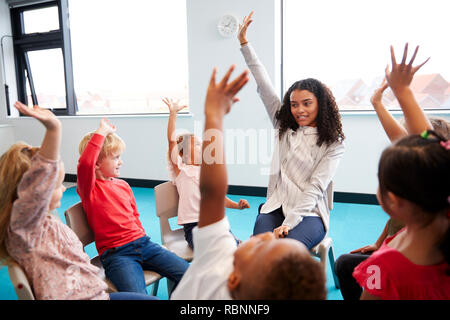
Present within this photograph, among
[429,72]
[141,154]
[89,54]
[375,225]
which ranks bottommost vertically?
[375,225]

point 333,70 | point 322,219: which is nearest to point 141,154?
point 333,70

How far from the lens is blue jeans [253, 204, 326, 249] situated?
65.5 inches

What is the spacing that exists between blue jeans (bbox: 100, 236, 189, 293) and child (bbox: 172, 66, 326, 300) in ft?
2.13

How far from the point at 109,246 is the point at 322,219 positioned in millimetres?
1091

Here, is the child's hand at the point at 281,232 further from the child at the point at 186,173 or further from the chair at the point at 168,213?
the chair at the point at 168,213

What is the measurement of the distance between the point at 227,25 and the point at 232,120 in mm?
1142

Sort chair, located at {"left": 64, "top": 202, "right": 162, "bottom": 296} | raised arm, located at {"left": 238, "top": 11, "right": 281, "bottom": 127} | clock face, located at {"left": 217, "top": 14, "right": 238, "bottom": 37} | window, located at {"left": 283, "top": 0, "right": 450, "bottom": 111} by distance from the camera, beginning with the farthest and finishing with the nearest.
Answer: clock face, located at {"left": 217, "top": 14, "right": 238, "bottom": 37}, window, located at {"left": 283, "top": 0, "right": 450, "bottom": 111}, raised arm, located at {"left": 238, "top": 11, "right": 281, "bottom": 127}, chair, located at {"left": 64, "top": 202, "right": 162, "bottom": 296}

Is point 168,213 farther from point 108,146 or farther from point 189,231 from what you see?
point 108,146

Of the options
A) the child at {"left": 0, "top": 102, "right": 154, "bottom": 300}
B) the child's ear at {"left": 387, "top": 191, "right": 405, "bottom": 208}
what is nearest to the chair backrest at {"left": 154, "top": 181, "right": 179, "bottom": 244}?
the child at {"left": 0, "top": 102, "right": 154, "bottom": 300}

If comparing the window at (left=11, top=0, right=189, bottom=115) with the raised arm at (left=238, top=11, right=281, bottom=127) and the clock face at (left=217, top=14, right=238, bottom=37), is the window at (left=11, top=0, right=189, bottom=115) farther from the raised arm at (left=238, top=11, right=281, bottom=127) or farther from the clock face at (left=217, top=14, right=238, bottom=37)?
the raised arm at (left=238, top=11, right=281, bottom=127)

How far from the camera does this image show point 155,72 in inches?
186

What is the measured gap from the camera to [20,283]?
0.98 m

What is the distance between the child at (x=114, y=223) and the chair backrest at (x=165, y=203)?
0.22 metres

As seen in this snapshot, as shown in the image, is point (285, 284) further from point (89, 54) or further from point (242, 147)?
point (89, 54)
